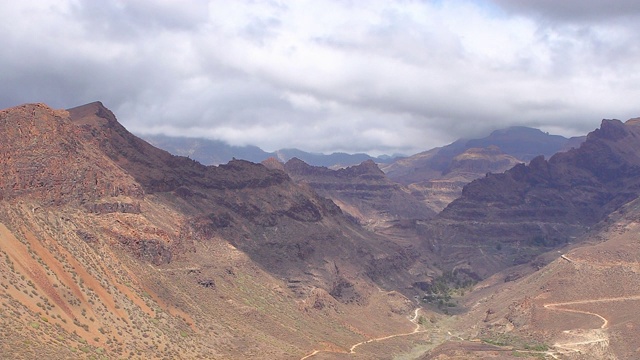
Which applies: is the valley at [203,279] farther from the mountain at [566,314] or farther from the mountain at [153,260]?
the mountain at [566,314]

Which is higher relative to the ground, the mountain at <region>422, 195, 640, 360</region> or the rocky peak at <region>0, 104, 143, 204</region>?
the rocky peak at <region>0, 104, 143, 204</region>

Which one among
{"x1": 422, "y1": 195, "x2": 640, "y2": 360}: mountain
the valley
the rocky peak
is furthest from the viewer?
{"x1": 422, "y1": 195, "x2": 640, "y2": 360}: mountain

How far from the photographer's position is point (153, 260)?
125062mm

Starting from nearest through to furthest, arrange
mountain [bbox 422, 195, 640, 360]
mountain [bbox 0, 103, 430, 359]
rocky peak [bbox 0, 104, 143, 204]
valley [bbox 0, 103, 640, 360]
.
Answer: mountain [bbox 0, 103, 430, 359], valley [bbox 0, 103, 640, 360], rocky peak [bbox 0, 104, 143, 204], mountain [bbox 422, 195, 640, 360]

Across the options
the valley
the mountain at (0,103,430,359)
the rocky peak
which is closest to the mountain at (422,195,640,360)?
the valley

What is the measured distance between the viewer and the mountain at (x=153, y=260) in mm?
89375

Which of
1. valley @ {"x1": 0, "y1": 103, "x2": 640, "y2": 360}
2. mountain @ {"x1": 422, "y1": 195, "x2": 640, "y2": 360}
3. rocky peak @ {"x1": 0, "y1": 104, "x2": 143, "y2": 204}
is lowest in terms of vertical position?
mountain @ {"x1": 422, "y1": 195, "x2": 640, "y2": 360}

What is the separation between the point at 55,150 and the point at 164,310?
127 feet

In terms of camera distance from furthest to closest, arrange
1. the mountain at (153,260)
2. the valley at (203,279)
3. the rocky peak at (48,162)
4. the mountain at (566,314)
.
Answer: the mountain at (566,314) < the rocky peak at (48,162) < the valley at (203,279) < the mountain at (153,260)

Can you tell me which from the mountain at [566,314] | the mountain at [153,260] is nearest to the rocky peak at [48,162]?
the mountain at [153,260]

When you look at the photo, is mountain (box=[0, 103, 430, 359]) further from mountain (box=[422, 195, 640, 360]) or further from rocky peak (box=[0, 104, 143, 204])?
mountain (box=[422, 195, 640, 360])

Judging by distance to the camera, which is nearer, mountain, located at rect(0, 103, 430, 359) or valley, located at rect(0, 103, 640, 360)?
mountain, located at rect(0, 103, 430, 359)

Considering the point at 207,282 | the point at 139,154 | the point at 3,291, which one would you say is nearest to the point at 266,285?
the point at 207,282

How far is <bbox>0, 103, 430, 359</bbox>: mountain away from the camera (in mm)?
A: 89375
